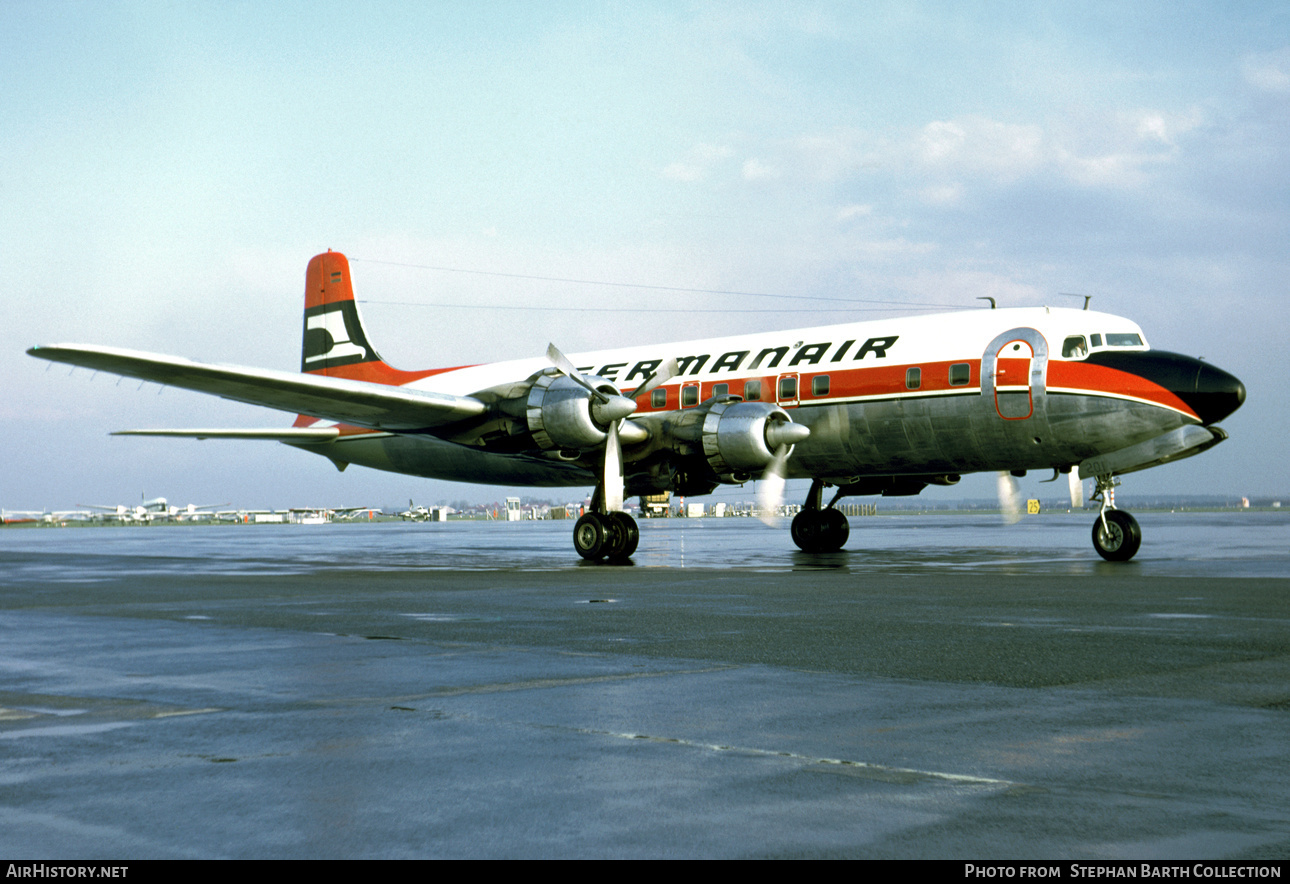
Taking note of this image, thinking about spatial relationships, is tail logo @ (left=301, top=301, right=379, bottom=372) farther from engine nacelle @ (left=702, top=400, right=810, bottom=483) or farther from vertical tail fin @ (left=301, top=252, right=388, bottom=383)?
engine nacelle @ (left=702, top=400, right=810, bottom=483)

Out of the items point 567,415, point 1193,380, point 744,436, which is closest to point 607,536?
point 567,415

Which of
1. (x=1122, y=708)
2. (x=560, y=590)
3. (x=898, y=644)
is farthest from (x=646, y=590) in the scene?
(x=1122, y=708)

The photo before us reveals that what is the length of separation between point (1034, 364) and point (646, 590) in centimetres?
965

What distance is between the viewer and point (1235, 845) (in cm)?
311

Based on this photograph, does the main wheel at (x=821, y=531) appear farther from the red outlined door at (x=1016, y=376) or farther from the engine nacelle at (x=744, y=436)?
the red outlined door at (x=1016, y=376)

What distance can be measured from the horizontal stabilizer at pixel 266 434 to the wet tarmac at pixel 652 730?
1683 centimetres

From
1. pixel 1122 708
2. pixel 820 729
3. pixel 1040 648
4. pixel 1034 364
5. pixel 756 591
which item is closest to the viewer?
pixel 820 729

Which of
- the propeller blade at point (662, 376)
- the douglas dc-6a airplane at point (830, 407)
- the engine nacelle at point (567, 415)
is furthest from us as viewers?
the propeller blade at point (662, 376)

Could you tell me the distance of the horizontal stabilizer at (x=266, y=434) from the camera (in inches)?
1067

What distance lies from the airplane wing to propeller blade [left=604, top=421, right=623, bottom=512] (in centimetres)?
272

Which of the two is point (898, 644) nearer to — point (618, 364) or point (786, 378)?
point (786, 378)

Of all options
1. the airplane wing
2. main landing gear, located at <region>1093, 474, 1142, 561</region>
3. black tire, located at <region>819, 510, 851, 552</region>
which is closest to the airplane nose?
main landing gear, located at <region>1093, 474, 1142, 561</region>

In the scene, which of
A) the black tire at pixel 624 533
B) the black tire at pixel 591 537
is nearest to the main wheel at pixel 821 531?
the black tire at pixel 624 533

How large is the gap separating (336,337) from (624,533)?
42.7ft
